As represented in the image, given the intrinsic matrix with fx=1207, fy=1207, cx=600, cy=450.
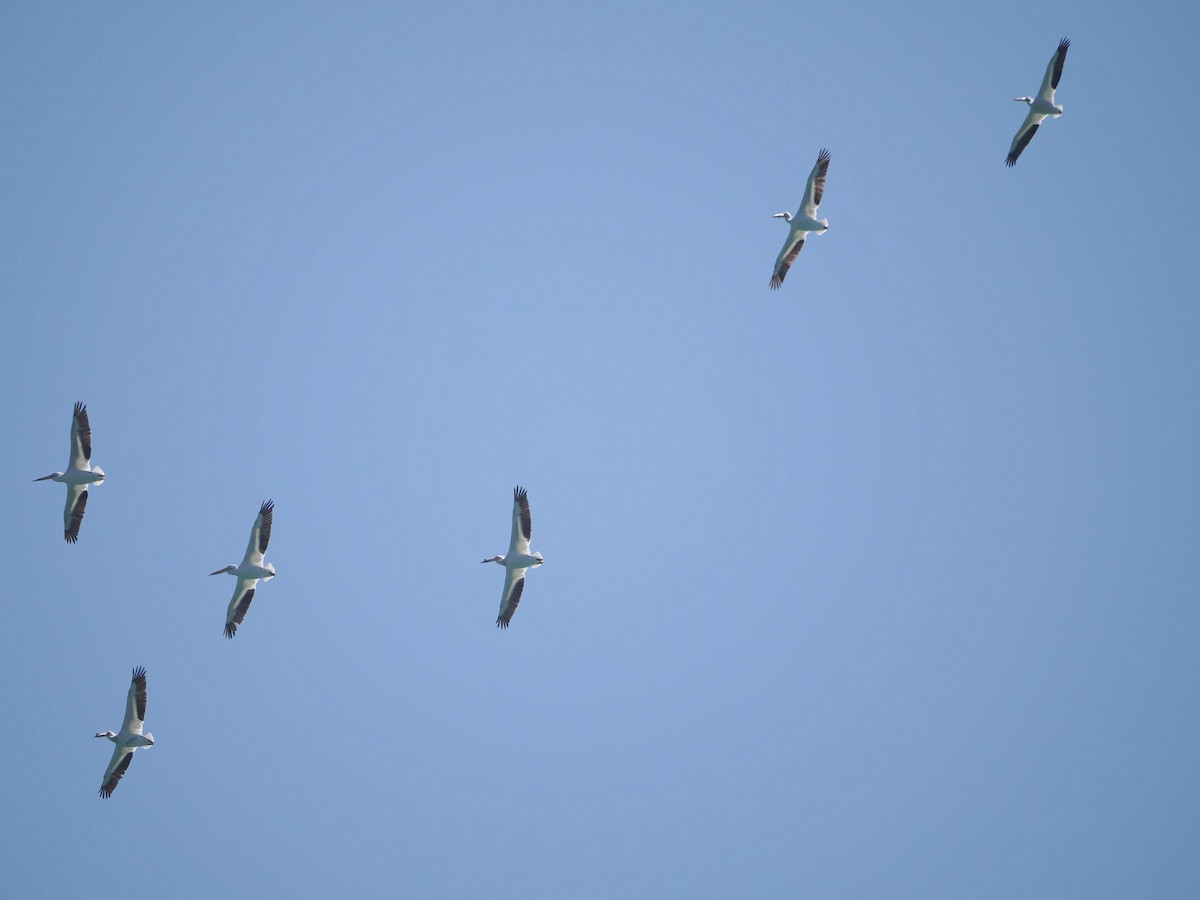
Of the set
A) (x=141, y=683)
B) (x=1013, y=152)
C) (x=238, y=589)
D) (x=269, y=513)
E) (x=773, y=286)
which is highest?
(x=1013, y=152)

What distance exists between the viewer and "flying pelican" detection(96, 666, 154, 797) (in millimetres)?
31406

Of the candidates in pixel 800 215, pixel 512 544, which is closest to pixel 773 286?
pixel 800 215

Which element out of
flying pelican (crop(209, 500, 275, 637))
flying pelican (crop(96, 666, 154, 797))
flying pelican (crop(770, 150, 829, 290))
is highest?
flying pelican (crop(770, 150, 829, 290))

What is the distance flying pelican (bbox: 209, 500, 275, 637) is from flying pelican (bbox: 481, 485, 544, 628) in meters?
5.95

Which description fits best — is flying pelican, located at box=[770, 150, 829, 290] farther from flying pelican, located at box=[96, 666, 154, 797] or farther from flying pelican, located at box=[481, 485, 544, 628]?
flying pelican, located at box=[96, 666, 154, 797]

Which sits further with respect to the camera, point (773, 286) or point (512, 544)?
point (773, 286)

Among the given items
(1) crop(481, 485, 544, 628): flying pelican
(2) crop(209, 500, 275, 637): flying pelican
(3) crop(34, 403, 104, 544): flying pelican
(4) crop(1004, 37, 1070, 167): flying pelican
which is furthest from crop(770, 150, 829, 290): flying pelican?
(3) crop(34, 403, 104, 544): flying pelican

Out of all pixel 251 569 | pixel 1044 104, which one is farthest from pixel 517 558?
pixel 1044 104

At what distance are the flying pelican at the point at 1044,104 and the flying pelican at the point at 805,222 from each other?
4844mm

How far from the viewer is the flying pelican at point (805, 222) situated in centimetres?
3256

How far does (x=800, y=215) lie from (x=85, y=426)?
20374 mm

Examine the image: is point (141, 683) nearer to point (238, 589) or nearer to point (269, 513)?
point (238, 589)

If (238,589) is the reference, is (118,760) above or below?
below

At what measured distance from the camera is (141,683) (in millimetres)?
31594
